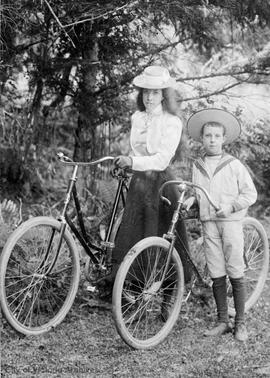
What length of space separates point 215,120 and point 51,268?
5.28 feet

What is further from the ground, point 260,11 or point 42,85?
point 260,11

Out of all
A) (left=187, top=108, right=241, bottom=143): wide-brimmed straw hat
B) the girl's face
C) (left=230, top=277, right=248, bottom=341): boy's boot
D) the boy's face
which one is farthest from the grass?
the girl's face

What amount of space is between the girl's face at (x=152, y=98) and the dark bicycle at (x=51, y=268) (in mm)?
497

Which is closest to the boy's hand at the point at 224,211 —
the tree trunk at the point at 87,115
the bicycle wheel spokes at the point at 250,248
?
the bicycle wheel spokes at the point at 250,248

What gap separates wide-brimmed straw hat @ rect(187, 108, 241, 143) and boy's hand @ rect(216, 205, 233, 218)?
1.97ft

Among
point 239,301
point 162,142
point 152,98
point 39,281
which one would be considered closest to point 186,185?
point 162,142

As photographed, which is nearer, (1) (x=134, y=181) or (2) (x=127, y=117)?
(1) (x=134, y=181)

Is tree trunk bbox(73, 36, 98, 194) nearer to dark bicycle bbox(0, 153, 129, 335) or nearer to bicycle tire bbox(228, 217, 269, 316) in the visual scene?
dark bicycle bbox(0, 153, 129, 335)

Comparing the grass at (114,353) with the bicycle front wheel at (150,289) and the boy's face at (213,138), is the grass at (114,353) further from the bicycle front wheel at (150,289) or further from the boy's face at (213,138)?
the boy's face at (213,138)

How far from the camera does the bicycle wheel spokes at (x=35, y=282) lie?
4332 millimetres

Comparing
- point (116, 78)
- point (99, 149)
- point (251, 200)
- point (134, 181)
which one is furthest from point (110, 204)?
point (251, 200)

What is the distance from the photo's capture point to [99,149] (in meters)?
6.34

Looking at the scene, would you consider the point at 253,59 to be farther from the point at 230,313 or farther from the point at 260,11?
the point at 230,313

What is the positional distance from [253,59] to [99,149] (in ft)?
5.86
